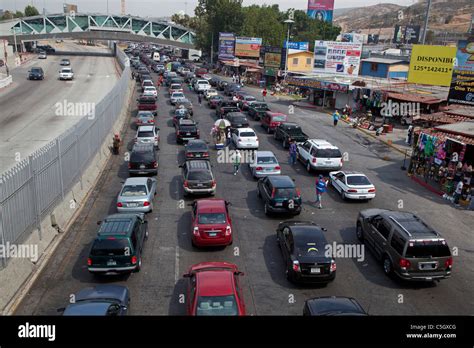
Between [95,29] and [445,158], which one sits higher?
[95,29]

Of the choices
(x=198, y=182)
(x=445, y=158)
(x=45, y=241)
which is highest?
(x=445, y=158)

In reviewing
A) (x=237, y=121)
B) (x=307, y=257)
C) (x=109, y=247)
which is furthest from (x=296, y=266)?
(x=237, y=121)

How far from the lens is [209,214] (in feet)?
54.7

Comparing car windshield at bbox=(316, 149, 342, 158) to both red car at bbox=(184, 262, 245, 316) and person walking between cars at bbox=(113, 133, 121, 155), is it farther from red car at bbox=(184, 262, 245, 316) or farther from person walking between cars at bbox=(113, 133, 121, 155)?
red car at bbox=(184, 262, 245, 316)

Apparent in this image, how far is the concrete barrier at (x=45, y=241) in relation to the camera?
12.7m

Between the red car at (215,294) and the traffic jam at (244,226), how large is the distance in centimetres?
3

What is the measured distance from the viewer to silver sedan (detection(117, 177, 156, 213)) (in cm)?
1909

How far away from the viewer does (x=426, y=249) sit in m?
13.9

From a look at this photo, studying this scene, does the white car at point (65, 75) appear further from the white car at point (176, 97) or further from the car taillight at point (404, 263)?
the car taillight at point (404, 263)

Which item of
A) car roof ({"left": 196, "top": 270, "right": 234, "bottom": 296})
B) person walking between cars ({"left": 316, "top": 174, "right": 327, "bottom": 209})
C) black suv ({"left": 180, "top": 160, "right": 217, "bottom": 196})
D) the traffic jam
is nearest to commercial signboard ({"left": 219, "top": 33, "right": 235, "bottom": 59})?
the traffic jam

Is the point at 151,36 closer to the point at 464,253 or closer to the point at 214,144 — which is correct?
the point at 214,144

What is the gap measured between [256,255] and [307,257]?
275 cm

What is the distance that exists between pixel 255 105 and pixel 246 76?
126 ft

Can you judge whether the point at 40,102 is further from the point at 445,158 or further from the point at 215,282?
the point at 215,282
